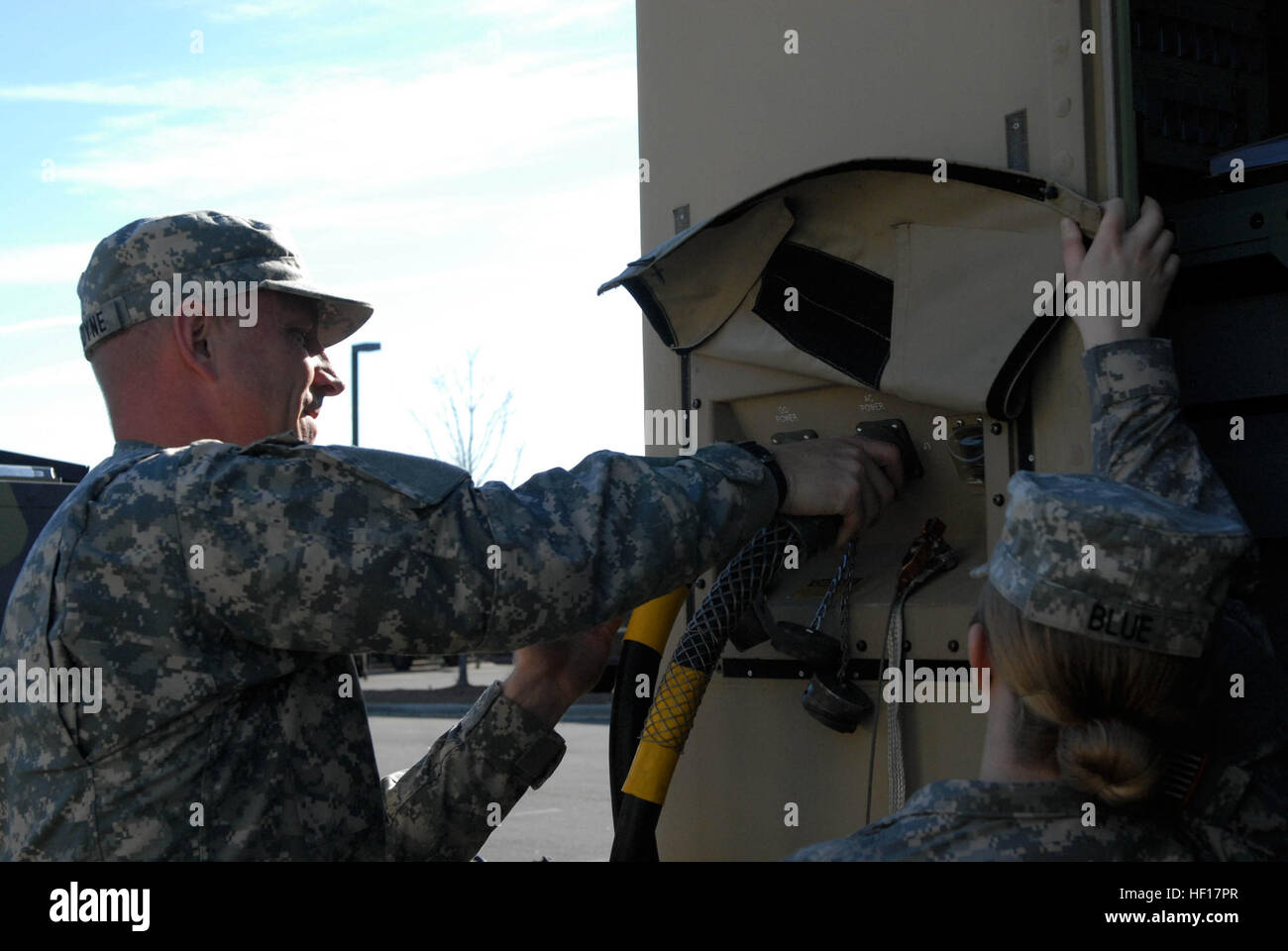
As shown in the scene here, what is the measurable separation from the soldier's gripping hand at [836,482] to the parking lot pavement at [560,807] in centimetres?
420

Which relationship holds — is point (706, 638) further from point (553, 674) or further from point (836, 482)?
point (836, 482)

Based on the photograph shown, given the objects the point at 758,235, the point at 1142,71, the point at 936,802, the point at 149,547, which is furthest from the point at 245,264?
the point at 1142,71

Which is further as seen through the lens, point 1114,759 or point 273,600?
point 273,600

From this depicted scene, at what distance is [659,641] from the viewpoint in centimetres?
263

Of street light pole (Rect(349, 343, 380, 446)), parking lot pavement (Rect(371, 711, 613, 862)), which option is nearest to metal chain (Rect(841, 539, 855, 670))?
parking lot pavement (Rect(371, 711, 613, 862))

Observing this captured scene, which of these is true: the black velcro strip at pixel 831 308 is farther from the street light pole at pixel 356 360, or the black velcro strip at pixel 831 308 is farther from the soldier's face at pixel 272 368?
the street light pole at pixel 356 360

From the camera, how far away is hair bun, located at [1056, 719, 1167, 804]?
1.47 m

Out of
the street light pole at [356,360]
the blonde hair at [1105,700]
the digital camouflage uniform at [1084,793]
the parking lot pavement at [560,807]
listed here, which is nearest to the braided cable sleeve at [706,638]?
the digital camouflage uniform at [1084,793]

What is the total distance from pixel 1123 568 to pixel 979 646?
216mm

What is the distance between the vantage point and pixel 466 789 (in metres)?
2.49

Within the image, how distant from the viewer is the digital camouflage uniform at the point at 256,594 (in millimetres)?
1835

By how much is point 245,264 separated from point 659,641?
1.09 m

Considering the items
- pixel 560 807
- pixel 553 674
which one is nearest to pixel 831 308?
pixel 553 674
